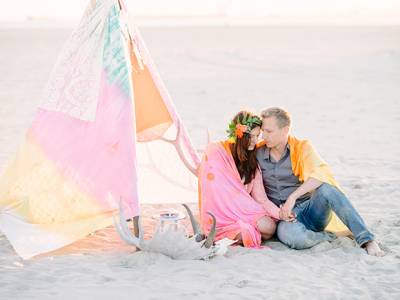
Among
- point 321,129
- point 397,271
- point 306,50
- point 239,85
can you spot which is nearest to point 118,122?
point 397,271

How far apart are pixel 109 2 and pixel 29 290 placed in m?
2.27

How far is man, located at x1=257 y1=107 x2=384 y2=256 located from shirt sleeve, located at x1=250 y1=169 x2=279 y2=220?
5cm

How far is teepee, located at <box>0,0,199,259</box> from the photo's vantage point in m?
4.98

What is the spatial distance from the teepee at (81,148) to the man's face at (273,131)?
36.1 inches

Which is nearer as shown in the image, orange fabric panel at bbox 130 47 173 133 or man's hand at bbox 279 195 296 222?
man's hand at bbox 279 195 296 222

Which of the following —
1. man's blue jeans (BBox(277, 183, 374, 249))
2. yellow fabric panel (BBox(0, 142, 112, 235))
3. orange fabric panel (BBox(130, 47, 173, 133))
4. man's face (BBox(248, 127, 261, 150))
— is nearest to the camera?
man's blue jeans (BBox(277, 183, 374, 249))

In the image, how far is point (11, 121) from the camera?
1176 centimetres

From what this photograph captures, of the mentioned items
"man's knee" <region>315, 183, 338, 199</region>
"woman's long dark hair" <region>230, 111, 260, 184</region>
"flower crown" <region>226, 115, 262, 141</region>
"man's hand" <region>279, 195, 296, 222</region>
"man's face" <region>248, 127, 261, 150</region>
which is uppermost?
"flower crown" <region>226, 115, 262, 141</region>

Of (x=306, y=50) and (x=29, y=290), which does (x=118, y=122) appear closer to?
(x=29, y=290)

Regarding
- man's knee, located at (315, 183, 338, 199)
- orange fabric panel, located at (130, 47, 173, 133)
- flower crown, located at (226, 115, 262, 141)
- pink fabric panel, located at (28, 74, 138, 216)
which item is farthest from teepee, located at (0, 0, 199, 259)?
man's knee, located at (315, 183, 338, 199)

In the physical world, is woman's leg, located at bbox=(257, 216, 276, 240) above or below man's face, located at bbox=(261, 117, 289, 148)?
below

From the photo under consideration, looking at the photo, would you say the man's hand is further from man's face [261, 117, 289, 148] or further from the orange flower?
the orange flower

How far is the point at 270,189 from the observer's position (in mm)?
5172

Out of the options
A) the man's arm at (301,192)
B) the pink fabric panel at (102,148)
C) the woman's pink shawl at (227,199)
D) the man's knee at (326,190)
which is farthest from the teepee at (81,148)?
the man's knee at (326,190)
